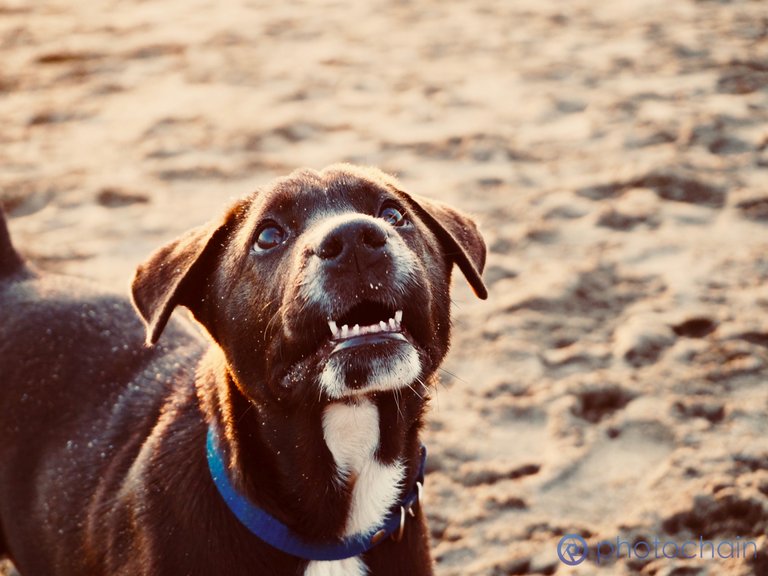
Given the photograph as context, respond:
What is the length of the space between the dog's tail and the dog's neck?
136 cm

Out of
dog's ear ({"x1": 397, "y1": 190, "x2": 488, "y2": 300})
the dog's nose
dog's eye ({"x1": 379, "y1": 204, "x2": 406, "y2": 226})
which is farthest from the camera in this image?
dog's ear ({"x1": 397, "y1": 190, "x2": 488, "y2": 300})

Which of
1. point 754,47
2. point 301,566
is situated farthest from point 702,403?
point 754,47

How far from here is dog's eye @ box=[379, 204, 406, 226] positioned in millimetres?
3184

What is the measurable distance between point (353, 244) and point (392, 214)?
448mm

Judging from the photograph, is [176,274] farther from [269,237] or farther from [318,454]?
[318,454]

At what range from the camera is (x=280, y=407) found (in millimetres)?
2951

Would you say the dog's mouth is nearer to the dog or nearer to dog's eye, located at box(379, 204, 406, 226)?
the dog

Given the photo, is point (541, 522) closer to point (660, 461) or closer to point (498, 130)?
point (660, 461)

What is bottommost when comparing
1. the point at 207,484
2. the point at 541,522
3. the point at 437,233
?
the point at 541,522

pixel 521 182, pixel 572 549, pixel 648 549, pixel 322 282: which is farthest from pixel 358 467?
pixel 521 182

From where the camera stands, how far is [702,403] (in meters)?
4.57

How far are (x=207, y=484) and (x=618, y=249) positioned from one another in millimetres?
3454

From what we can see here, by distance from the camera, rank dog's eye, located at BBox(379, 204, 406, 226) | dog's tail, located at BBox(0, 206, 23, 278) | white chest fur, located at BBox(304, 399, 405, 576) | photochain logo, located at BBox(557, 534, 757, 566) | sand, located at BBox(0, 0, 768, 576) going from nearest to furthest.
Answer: white chest fur, located at BBox(304, 399, 405, 576)
dog's eye, located at BBox(379, 204, 406, 226)
photochain logo, located at BBox(557, 534, 757, 566)
dog's tail, located at BBox(0, 206, 23, 278)
sand, located at BBox(0, 0, 768, 576)

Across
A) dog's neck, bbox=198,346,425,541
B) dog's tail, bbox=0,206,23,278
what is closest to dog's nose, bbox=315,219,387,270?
dog's neck, bbox=198,346,425,541
